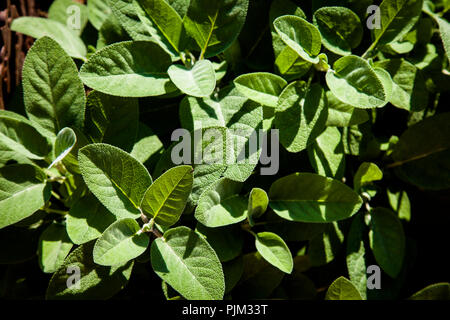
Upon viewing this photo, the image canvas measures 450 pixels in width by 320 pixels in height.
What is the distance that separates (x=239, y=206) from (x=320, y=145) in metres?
0.21

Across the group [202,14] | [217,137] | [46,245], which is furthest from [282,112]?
[46,245]

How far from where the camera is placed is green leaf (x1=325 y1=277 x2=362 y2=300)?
83 centimetres

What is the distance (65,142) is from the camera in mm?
765

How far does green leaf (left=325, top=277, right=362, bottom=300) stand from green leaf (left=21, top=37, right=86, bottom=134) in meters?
0.60

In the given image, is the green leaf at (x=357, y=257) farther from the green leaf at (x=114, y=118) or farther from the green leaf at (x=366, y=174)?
the green leaf at (x=114, y=118)

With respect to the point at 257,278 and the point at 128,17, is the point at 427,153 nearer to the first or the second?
the point at 257,278

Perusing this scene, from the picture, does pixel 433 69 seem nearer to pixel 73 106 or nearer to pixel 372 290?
pixel 372 290

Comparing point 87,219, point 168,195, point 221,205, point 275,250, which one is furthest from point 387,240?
point 87,219

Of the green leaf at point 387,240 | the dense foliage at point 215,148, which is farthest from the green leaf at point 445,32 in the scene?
the green leaf at point 387,240

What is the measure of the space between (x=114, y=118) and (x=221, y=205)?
0.27 metres

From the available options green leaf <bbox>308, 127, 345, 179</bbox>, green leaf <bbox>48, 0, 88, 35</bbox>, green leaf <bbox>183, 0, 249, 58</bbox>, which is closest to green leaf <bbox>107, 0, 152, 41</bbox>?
green leaf <bbox>183, 0, 249, 58</bbox>

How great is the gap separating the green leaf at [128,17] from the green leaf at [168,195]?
1.08 ft

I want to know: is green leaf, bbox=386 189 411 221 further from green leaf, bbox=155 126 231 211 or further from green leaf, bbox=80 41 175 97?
green leaf, bbox=80 41 175 97

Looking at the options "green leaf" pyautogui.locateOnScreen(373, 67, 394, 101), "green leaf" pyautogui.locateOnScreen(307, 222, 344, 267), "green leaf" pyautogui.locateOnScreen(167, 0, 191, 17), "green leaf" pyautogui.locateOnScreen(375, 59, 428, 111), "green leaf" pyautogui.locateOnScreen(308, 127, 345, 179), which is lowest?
"green leaf" pyautogui.locateOnScreen(307, 222, 344, 267)
